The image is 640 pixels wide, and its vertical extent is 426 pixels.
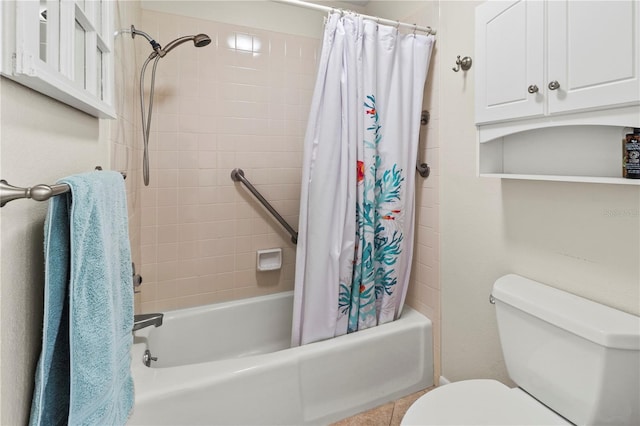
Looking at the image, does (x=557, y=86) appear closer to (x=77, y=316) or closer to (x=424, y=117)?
(x=424, y=117)

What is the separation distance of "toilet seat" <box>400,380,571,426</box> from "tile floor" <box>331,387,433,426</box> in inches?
20.0

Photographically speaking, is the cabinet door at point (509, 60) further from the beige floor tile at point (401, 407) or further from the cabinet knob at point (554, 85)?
the beige floor tile at point (401, 407)

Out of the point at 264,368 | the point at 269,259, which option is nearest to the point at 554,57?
the point at 264,368

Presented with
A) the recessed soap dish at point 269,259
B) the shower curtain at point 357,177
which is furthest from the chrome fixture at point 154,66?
the recessed soap dish at point 269,259

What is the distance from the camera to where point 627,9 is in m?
0.83

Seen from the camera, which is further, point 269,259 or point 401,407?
point 269,259

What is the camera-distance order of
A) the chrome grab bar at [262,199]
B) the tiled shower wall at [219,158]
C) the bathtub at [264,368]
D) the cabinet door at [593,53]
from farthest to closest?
the chrome grab bar at [262,199], the tiled shower wall at [219,158], the bathtub at [264,368], the cabinet door at [593,53]

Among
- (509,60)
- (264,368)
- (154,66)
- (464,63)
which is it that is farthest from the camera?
(154,66)

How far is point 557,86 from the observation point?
3.19 ft

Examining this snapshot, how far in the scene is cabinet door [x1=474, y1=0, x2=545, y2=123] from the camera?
1.05 m

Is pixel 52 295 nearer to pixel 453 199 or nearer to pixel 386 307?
pixel 386 307

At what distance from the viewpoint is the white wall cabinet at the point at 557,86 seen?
0.86 metres

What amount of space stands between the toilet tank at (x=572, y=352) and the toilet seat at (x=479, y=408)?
7 cm

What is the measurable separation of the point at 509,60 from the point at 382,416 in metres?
1.56
